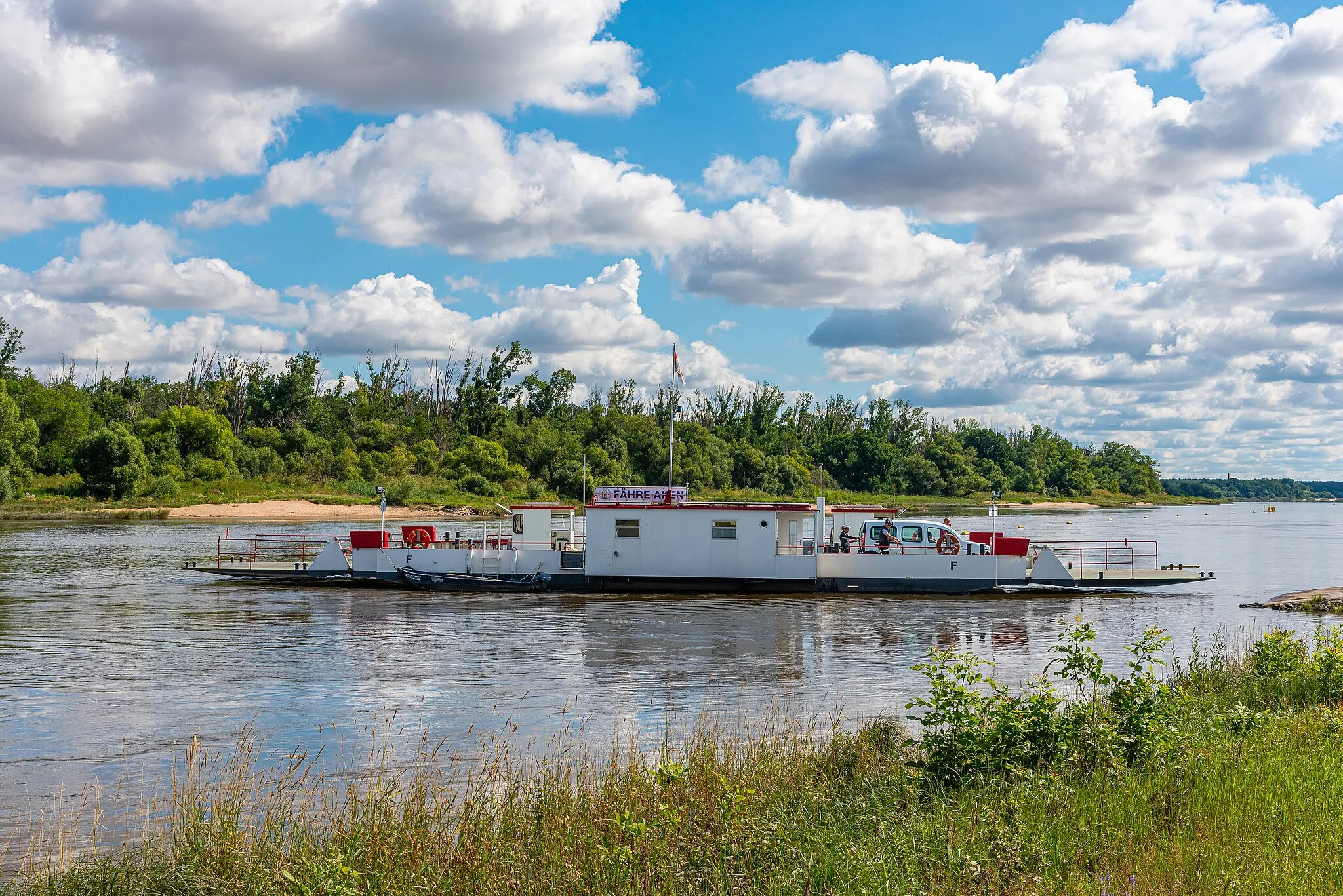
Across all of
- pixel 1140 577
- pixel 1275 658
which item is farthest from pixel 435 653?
pixel 1140 577

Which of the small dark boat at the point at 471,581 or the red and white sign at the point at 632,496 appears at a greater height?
the red and white sign at the point at 632,496

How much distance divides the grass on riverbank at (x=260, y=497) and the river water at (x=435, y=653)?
147 feet

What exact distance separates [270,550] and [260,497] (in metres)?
60.5

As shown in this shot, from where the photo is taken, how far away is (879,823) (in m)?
9.42

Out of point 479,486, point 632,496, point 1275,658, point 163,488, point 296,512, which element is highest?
point 479,486

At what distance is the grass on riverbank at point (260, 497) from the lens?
294 ft

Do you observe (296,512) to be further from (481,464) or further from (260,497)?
(481,464)

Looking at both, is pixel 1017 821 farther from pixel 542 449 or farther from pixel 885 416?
pixel 885 416

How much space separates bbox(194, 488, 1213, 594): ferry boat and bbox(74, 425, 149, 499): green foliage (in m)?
61.7

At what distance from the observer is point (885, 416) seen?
183 meters

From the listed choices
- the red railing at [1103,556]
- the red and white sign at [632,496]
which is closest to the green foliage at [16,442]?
the red and white sign at [632,496]

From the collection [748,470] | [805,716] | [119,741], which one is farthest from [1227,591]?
[748,470]

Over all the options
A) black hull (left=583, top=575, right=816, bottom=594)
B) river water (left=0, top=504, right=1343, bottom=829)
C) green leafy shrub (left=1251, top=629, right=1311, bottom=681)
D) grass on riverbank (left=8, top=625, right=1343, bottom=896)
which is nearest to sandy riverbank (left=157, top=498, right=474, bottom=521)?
river water (left=0, top=504, right=1343, bottom=829)

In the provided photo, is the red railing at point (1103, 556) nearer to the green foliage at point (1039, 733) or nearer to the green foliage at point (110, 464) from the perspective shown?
the green foliage at point (1039, 733)
